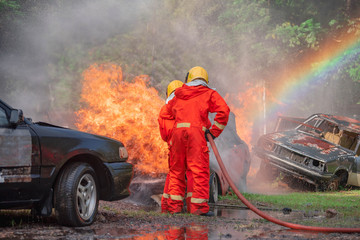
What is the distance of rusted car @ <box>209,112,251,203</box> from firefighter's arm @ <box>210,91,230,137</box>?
1.50 metres

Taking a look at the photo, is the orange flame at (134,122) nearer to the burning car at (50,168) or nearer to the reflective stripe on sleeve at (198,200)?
the reflective stripe on sleeve at (198,200)

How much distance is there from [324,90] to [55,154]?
24471mm

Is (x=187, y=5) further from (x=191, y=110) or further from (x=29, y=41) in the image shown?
(x=191, y=110)

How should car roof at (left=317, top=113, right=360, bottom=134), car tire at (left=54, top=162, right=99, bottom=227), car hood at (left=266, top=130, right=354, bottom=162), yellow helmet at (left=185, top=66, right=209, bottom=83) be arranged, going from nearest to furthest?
car tire at (left=54, top=162, right=99, bottom=227)
yellow helmet at (left=185, top=66, right=209, bottom=83)
car hood at (left=266, top=130, right=354, bottom=162)
car roof at (left=317, top=113, right=360, bottom=134)

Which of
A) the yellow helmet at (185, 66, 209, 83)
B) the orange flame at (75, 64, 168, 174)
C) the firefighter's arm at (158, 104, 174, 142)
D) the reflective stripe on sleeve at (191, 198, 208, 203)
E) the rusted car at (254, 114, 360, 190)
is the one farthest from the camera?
the rusted car at (254, 114, 360, 190)

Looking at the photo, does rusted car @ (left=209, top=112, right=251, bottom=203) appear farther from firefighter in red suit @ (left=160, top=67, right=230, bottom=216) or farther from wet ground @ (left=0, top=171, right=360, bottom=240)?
firefighter in red suit @ (left=160, top=67, right=230, bottom=216)

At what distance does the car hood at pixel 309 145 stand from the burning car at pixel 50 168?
7.13 metres

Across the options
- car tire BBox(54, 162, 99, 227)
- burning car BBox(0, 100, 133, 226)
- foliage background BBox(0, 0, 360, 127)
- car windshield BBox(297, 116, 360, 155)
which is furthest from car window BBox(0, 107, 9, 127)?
foliage background BBox(0, 0, 360, 127)

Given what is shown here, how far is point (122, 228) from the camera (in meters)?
5.16

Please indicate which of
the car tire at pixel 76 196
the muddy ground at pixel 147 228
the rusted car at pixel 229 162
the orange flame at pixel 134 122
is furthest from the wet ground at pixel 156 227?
the orange flame at pixel 134 122

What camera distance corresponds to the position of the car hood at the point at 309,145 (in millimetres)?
11570

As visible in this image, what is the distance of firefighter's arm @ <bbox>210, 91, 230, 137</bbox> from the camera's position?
21.8 ft

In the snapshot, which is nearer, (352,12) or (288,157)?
(288,157)

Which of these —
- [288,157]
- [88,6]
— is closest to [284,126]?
[288,157]
